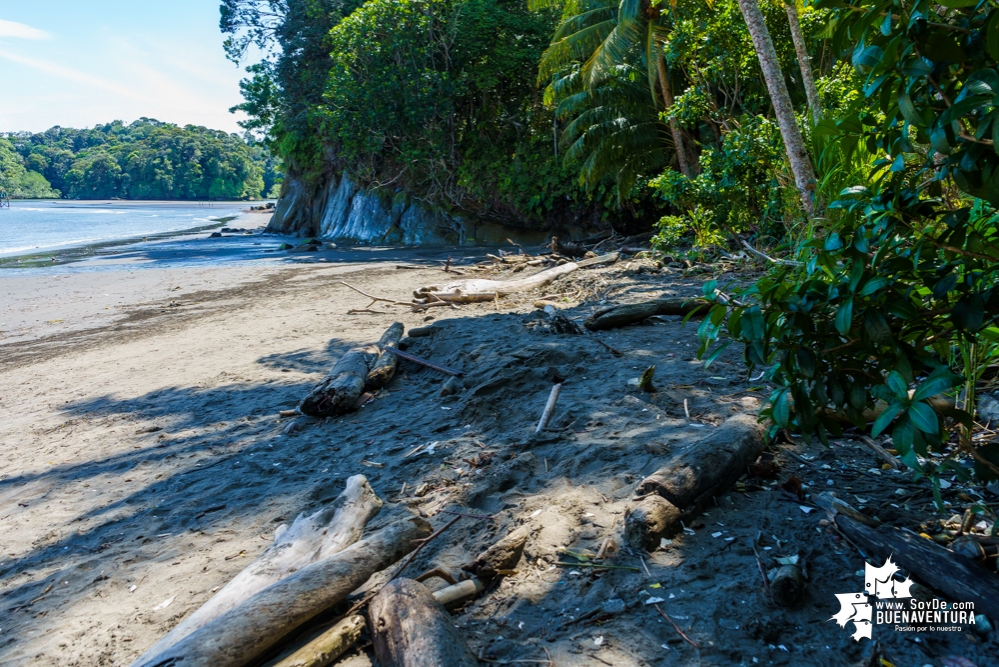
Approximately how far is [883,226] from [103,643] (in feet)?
11.6

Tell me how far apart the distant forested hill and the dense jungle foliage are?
81.0 metres

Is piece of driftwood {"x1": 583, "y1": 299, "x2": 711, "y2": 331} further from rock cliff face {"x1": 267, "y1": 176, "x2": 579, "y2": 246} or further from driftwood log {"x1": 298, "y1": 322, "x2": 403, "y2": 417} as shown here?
rock cliff face {"x1": 267, "y1": 176, "x2": 579, "y2": 246}

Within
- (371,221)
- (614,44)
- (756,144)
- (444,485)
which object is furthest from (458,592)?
(371,221)

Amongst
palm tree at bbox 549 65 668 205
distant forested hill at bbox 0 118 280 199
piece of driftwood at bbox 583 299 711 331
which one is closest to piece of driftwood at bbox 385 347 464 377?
piece of driftwood at bbox 583 299 711 331

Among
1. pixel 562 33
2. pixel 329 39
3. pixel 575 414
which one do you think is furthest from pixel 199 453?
pixel 329 39

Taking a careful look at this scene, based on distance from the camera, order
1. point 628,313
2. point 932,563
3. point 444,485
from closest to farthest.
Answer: point 932,563 → point 444,485 → point 628,313

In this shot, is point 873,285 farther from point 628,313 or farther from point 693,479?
point 628,313

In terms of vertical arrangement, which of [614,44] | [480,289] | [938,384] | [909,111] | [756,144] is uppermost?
[614,44]

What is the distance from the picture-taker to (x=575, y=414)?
14.9ft

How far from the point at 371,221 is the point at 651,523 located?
1090 inches

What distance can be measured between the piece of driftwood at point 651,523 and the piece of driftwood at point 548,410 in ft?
4.91

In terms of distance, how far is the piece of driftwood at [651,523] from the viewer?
9.27ft

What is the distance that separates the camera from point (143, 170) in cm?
10500

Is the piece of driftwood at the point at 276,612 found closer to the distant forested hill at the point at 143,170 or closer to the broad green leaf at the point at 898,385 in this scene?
the broad green leaf at the point at 898,385
